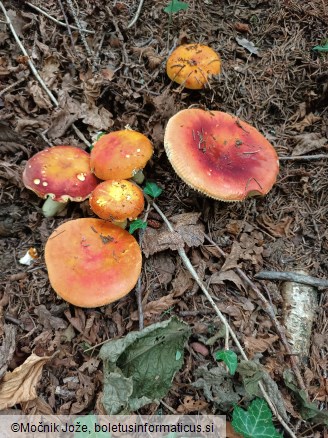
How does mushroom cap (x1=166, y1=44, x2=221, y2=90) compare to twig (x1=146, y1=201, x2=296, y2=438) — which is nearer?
twig (x1=146, y1=201, x2=296, y2=438)

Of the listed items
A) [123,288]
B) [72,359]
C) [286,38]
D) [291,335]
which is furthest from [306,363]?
[286,38]

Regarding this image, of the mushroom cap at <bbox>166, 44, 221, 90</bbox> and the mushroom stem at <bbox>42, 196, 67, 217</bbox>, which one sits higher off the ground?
the mushroom cap at <bbox>166, 44, 221, 90</bbox>

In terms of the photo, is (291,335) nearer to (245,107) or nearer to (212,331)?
(212,331)

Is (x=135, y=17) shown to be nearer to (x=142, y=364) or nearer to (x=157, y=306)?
(x=157, y=306)

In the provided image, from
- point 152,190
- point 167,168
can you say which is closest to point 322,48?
point 167,168

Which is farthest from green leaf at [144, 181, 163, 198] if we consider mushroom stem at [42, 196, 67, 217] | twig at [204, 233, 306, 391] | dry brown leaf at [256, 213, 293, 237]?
dry brown leaf at [256, 213, 293, 237]

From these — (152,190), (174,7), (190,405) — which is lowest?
(190,405)

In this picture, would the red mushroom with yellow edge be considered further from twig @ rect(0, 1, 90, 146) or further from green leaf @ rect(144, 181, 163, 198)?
twig @ rect(0, 1, 90, 146)
